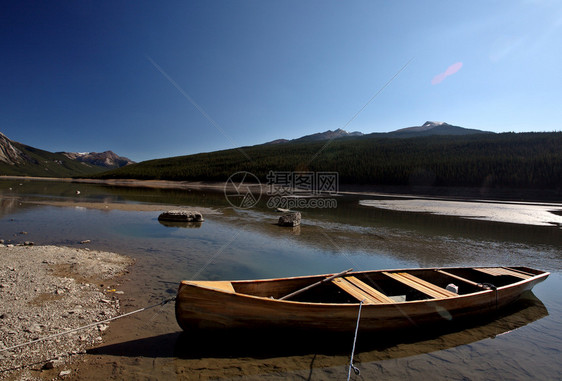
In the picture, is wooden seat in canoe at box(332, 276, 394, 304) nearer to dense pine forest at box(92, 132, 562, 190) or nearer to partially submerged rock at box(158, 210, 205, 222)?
partially submerged rock at box(158, 210, 205, 222)

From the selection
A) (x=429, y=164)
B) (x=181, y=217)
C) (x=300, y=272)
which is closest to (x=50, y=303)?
(x=300, y=272)

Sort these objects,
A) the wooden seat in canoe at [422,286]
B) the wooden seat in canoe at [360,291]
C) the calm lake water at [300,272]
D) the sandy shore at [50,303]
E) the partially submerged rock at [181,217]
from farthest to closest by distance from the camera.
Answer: the partially submerged rock at [181,217]
the wooden seat in canoe at [422,286]
the wooden seat in canoe at [360,291]
the calm lake water at [300,272]
the sandy shore at [50,303]

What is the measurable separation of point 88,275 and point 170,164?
160628mm

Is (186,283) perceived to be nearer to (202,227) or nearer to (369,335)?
(369,335)

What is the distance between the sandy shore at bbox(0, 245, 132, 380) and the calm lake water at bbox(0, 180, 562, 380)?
461 mm

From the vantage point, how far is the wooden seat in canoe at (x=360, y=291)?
6.77m

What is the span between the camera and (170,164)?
158375 millimetres

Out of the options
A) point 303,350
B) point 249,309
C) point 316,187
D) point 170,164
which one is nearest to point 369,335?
point 303,350

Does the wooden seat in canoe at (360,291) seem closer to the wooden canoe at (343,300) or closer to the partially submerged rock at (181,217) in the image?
the wooden canoe at (343,300)

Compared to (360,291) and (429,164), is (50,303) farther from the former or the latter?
(429,164)

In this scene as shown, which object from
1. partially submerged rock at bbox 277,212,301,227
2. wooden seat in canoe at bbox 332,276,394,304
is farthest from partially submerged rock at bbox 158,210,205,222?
wooden seat in canoe at bbox 332,276,394,304

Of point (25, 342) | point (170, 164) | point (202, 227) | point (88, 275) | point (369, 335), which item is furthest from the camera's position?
point (170, 164)

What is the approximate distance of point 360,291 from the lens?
24.1ft

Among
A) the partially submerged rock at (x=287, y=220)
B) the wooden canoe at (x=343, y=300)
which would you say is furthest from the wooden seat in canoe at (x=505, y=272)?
the partially submerged rock at (x=287, y=220)
